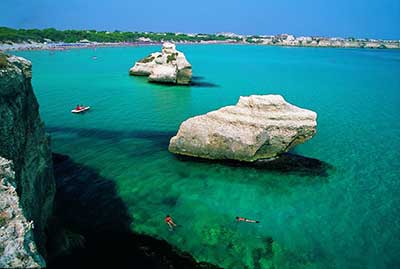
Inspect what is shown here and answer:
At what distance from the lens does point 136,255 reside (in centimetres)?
1636

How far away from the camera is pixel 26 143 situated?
51.7 ft

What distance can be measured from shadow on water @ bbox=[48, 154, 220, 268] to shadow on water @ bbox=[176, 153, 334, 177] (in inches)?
323

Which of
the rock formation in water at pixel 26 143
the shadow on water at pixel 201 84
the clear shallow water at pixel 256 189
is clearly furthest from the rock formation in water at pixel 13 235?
the shadow on water at pixel 201 84

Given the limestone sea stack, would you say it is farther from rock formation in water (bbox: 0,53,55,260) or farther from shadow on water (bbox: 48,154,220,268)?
rock formation in water (bbox: 0,53,55,260)

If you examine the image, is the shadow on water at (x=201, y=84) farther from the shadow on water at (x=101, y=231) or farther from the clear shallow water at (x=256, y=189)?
the shadow on water at (x=101, y=231)

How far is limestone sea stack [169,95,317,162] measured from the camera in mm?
25969

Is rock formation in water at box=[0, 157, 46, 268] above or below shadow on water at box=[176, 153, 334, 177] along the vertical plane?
above

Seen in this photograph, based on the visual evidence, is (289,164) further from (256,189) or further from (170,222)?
(170,222)

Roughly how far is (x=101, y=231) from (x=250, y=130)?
534 inches

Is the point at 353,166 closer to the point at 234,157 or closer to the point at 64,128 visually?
the point at 234,157

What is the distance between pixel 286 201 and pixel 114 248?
37.4ft

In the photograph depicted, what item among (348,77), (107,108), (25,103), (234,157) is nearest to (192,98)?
(107,108)

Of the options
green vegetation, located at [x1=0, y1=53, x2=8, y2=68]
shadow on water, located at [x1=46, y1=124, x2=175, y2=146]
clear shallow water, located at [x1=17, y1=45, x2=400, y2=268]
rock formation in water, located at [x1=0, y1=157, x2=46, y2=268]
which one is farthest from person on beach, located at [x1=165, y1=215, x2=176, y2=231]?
shadow on water, located at [x1=46, y1=124, x2=175, y2=146]

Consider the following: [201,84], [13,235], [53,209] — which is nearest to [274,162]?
[53,209]
